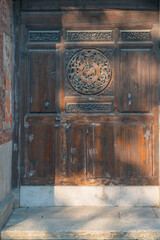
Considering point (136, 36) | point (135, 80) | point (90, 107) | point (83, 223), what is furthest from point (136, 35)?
point (83, 223)

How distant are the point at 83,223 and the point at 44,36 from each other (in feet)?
9.86

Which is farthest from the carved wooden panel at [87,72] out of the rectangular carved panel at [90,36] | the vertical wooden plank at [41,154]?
the vertical wooden plank at [41,154]

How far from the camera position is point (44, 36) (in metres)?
4.89

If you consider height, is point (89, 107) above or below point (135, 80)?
below

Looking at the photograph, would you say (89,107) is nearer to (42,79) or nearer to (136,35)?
(42,79)

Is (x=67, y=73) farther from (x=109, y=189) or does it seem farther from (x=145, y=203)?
(x=145, y=203)

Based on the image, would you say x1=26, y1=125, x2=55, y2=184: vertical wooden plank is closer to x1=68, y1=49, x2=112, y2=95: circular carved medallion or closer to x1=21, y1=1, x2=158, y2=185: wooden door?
x1=21, y1=1, x2=158, y2=185: wooden door

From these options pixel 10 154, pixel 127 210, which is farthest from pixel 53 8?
pixel 127 210

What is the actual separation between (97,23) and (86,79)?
0.94 meters

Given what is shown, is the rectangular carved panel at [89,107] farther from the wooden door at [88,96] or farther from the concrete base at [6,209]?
the concrete base at [6,209]

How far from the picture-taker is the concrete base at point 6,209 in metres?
4.06

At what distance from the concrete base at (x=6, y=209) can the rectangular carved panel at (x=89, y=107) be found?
1693mm

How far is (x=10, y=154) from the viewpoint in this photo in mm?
4738

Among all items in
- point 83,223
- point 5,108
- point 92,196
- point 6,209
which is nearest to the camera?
point 83,223
